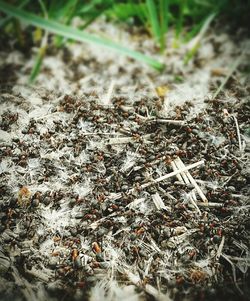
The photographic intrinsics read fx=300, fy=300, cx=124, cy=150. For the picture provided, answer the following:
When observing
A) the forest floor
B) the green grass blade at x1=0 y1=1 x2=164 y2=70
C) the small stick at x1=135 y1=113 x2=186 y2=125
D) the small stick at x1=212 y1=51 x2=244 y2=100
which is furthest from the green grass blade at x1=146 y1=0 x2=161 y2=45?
the small stick at x1=135 y1=113 x2=186 y2=125

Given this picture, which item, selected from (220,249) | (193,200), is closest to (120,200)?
(193,200)

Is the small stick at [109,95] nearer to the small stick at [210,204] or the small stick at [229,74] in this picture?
the small stick at [229,74]

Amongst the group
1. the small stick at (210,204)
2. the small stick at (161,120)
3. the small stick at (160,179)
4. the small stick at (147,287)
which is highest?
the small stick at (161,120)

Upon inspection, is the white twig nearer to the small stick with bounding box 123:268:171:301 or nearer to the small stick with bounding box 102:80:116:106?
the small stick with bounding box 123:268:171:301

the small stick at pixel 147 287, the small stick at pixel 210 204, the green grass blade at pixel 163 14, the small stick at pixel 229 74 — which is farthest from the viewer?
the green grass blade at pixel 163 14

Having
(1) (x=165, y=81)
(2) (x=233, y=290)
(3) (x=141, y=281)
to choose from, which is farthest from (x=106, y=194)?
(1) (x=165, y=81)

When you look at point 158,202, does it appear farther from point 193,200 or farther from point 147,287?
point 147,287

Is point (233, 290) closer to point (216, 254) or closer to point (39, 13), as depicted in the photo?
point (216, 254)

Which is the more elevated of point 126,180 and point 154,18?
point 154,18

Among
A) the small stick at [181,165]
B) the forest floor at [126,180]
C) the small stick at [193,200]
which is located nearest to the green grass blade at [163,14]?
the forest floor at [126,180]
